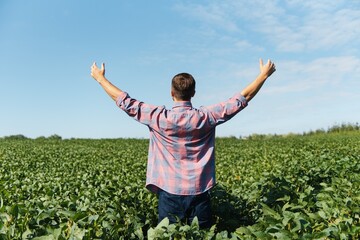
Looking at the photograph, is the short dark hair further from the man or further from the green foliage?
the green foliage

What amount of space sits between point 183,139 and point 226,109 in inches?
19.9

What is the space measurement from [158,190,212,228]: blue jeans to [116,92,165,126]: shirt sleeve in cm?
76

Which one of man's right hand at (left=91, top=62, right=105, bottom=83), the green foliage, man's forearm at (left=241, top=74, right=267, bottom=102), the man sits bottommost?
the green foliage

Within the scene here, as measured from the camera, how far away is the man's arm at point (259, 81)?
4.59m

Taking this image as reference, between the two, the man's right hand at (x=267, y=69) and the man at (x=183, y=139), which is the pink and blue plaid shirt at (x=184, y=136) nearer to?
the man at (x=183, y=139)

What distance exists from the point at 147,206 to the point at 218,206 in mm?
897

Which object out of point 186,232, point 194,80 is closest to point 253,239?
point 186,232

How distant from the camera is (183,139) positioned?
4562mm

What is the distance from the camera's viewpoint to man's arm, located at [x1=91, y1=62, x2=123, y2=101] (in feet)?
15.5

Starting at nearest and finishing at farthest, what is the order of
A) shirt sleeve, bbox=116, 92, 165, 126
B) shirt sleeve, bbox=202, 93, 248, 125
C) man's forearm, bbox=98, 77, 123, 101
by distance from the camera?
shirt sleeve, bbox=202, 93, 248, 125 < shirt sleeve, bbox=116, 92, 165, 126 < man's forearm, bbox=98, 77, 123, 101

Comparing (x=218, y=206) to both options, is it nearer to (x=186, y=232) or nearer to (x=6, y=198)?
(x=186, y=232)

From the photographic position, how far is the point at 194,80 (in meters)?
4.58

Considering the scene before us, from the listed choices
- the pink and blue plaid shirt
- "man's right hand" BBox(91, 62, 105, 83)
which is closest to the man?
the pink and blue plaid shirt

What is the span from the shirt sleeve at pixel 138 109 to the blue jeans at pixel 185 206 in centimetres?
76
